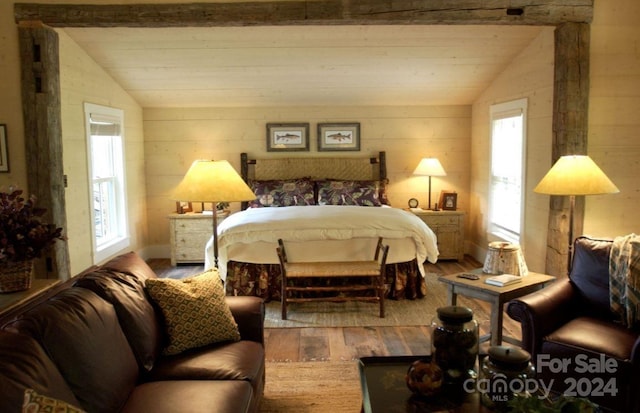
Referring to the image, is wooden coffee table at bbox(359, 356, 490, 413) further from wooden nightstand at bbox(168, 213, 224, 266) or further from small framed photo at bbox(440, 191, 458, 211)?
small framed photo at bbox(440, 191, 458, 211)

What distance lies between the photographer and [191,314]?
2518 mm

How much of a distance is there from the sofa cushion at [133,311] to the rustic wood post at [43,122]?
218cm

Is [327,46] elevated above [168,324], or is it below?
above

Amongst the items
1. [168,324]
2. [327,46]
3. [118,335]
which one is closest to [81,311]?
[118,335]

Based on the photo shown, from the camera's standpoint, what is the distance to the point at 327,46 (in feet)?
16.5

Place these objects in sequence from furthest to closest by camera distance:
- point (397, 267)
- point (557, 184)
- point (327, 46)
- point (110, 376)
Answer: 1. point (327, 46)
2. point (397, 267)
3. point (557, 184)
4. point (110, 376)

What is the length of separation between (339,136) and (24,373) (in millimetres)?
5265

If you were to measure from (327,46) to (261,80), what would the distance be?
1.00 m

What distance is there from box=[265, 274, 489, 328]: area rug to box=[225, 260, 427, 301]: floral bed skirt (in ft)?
0.30

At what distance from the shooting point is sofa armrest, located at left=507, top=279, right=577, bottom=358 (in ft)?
9.12

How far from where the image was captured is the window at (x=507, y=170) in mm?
5102

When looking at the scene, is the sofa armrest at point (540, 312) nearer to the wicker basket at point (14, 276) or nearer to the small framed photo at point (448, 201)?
the wicker basket at point (14, 276)

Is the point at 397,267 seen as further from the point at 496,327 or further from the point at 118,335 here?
the point at 118,335

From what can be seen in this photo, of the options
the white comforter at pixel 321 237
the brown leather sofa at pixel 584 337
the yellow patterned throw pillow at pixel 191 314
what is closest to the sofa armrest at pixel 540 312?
the brown leather sofa at pixel 584 337
